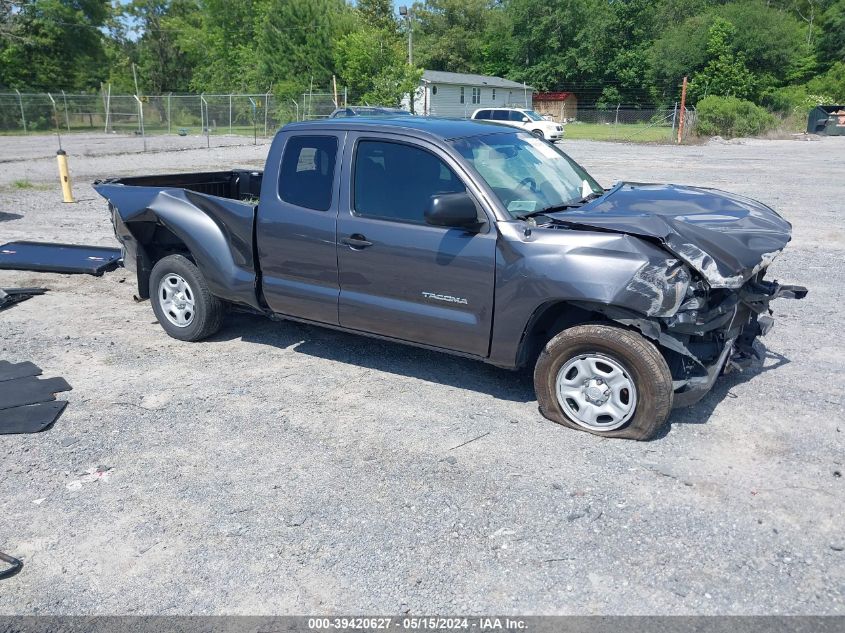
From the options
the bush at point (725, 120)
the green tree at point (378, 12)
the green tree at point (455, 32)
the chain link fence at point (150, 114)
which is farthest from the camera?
the green tree at point (455, 32)

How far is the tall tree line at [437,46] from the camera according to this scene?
45.8 meters

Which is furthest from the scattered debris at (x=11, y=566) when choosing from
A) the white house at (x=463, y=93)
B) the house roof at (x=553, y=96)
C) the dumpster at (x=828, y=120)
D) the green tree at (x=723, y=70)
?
the house roof at (x=553, y=96)

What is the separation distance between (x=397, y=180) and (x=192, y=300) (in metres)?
2.32

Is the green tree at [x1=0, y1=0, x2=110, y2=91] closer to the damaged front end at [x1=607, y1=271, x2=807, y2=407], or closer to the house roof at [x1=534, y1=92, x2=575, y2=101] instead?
the house roof at [x1=534, y1=92, x2=575, y2=101]

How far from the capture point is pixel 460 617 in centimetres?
296

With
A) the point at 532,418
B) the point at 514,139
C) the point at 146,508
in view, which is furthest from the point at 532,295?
the point at 146,508

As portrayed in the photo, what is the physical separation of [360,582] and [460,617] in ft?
1.62

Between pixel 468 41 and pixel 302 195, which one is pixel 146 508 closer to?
pixel 302 195

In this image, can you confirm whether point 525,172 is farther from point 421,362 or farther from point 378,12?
point 378,12

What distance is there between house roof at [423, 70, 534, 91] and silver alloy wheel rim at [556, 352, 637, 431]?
5207 centimetres

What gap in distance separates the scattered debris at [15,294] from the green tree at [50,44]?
51290 mm

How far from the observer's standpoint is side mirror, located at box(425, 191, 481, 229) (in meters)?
4.38

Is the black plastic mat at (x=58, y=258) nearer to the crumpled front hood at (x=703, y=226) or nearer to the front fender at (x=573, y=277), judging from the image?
the front fender at (x=573, y=277)

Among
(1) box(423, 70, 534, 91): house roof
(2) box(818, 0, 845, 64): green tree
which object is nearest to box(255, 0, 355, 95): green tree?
(1) box(423, 70, 534, 91): house roof
